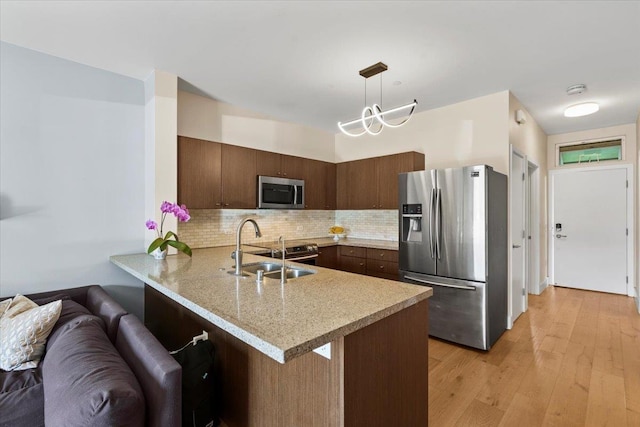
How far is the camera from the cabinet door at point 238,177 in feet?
11.6

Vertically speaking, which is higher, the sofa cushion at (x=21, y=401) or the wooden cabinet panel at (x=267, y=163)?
the wooden cabinet panel at (x=267, y=163)

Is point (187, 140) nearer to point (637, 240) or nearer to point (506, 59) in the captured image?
point (506, 59)

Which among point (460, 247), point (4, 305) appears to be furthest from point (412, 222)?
point (4, 305)

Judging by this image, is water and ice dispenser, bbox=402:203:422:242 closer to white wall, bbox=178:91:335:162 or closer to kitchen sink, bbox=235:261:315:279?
kitchen sink, bbox=235:261:315:279

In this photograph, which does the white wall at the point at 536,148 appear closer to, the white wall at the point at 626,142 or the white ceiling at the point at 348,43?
the white wall at the point at 626,142

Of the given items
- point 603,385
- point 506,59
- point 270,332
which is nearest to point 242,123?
point 506,59

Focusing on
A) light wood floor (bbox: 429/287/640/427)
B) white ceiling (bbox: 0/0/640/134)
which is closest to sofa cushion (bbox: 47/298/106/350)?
white ceiling (bbox: 0/0/640/134)

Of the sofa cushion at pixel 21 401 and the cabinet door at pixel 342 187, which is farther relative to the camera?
the cabinet door at pixel 342 187

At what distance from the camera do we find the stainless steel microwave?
3828 millimetres

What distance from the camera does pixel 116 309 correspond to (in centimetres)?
194

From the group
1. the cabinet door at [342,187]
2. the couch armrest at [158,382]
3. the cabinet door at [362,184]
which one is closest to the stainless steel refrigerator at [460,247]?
the cabinet door at [362,184]

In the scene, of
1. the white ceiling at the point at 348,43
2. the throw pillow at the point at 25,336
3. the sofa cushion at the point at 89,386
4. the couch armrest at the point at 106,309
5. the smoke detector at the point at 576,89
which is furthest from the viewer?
the smoke detector at the point at 576,89

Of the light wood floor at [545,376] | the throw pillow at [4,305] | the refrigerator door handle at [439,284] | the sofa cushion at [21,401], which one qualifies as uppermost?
the throw pillow at [4,305]

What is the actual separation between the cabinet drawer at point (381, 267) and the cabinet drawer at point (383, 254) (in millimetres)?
Answer: 39
